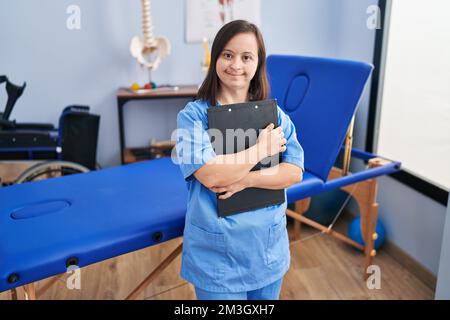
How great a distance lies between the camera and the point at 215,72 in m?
1.13

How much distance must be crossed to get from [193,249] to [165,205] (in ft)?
1.05

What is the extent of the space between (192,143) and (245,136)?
162 mm

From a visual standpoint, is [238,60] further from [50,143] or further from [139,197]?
[50,143]

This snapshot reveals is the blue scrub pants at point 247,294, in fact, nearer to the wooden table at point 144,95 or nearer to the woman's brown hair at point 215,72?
the woman's brown hair at point 215,72

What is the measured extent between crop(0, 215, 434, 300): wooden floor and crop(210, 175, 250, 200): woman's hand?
915 mm

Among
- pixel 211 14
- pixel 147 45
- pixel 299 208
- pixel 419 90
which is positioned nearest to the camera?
pixel 419 90

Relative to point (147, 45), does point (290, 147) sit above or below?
below

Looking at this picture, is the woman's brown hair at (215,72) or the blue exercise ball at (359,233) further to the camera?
the blue exercise ball at (359,233)

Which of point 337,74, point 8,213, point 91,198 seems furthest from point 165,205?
point 337,74

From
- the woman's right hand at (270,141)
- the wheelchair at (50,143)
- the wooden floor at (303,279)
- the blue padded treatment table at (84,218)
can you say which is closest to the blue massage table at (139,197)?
the blue padded treatment table at (84,218)

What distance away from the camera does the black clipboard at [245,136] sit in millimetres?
1115

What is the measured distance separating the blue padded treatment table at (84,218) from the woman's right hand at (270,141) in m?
0.43

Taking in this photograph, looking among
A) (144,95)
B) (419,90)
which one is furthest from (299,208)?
(144,95)
